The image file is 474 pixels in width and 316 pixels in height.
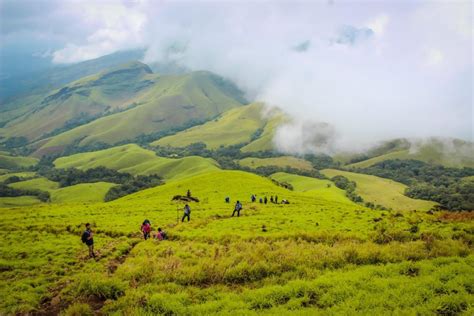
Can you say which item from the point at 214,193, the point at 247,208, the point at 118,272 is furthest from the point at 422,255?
the point at 214,193

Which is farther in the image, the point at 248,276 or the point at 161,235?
the point at 161,235

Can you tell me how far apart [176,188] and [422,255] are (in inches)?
3028

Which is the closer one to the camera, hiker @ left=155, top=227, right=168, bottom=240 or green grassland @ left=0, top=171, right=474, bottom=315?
green grassland @ left=0, top=171, right=474, bottom=315

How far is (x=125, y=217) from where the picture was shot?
Result: 51.8 metres

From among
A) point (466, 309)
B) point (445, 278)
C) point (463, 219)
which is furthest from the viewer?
point (463, 219)

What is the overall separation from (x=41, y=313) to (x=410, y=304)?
18716 mm

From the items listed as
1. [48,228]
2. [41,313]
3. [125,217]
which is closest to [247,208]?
[125,217]

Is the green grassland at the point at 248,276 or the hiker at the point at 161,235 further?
the hiker at the point at 161,235

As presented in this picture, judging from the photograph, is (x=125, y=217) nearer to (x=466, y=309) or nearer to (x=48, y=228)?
(x=48, y=228)

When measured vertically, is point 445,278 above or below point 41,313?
above

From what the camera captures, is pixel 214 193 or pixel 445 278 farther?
pixel 214 193

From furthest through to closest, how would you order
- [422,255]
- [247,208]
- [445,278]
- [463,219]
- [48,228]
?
[247,208]
[48,228]
[463,219]
[422,255]
[445,278]

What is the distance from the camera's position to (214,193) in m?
81.9

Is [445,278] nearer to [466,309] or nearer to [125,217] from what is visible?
[466,309]
